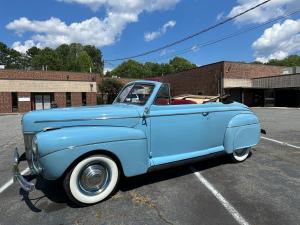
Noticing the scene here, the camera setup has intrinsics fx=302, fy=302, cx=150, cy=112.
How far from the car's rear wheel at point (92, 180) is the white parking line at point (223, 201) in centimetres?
166

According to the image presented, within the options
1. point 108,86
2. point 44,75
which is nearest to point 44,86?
point 44,75

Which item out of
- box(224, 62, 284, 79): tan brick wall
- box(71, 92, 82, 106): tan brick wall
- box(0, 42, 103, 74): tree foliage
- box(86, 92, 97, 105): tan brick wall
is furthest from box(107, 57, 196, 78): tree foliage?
box(71, 92, 82, 106): tan brick wall

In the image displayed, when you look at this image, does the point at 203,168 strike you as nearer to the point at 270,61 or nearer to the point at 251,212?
the point at 251,212

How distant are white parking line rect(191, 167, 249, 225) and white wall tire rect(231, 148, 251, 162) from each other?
4.05ft

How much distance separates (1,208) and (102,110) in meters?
2.16

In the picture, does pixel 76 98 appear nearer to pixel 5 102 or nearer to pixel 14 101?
pixel 14 101

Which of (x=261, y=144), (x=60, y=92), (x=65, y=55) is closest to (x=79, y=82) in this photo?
(x=60, y=92)

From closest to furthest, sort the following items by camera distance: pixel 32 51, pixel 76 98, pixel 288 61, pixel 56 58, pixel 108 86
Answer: pixel 76 98 < pixel 108 86 < pixel 56 58 < pixel 288 61 < pixel 32 51

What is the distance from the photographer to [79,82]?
39562 mm

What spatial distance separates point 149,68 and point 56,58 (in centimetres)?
3137

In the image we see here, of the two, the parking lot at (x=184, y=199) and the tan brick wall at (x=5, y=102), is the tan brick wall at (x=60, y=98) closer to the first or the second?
the tan brick wall at (x=5, y=102)

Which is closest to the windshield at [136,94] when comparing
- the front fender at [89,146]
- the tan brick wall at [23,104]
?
the front fender at [89,146]

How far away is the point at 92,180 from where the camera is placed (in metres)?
4.75

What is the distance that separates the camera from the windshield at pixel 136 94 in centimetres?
565
